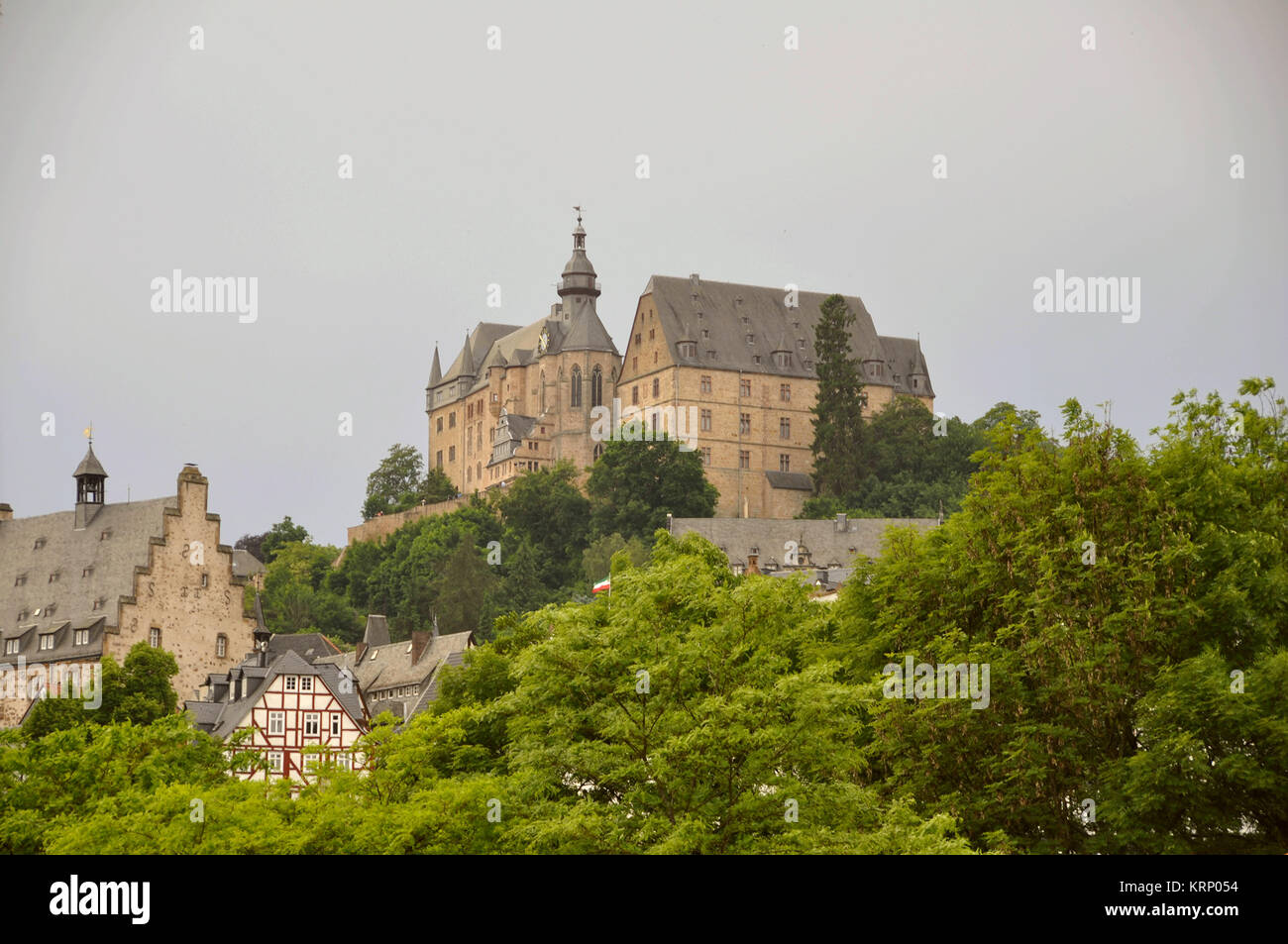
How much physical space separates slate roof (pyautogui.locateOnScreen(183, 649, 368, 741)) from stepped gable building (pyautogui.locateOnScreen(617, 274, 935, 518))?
2357 inches

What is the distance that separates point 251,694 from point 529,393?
8124cm

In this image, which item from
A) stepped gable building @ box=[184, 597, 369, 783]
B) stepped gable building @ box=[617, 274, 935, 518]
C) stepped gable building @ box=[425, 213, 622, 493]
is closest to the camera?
stepped gable building @ box=[184, 597, 369, 783]

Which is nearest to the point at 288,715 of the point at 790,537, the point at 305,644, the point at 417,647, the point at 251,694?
the point at 251,694

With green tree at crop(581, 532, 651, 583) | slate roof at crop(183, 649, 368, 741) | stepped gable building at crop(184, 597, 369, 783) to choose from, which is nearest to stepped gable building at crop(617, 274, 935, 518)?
green tree at crop(581, 532, 651, 583)

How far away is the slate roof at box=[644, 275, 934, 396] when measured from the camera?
142875mm

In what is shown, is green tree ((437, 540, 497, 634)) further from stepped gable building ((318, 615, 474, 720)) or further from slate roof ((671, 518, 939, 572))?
stepped gable building ((318, 615, 474, 720))

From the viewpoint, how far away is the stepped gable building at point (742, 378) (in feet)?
462

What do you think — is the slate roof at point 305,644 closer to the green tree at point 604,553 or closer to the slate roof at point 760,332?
the green tree at point 604,553

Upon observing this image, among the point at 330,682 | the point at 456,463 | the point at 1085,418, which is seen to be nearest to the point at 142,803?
the point at 1085,418

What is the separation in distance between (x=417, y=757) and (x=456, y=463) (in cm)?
12003

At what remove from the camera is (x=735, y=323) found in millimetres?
145750

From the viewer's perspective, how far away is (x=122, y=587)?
302ft

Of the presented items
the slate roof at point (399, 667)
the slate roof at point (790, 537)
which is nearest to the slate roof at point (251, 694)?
the slate roof at point (399, 667)
